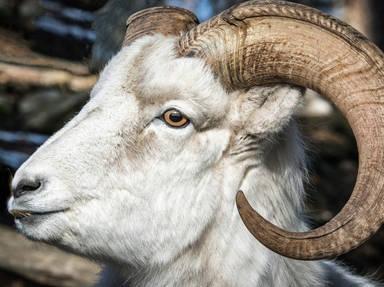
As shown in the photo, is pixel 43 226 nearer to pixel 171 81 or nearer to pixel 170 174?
pixel 170 174

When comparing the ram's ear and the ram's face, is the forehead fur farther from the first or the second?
the ram's ear

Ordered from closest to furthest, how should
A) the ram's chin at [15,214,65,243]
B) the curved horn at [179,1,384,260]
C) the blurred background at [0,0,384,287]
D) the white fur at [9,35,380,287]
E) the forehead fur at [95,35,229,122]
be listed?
the curved horn at [179,1,384,260] < the ram's chin at [15,214,65,243] < the white fur at [9,35,380,287] < the forehead fur at [95,35,229,122] < the blurred background at [0,0,384,287]

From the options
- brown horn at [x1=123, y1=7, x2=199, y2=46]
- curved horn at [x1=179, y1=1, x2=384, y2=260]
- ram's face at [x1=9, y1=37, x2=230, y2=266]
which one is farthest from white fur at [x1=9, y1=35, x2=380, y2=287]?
brown horn at [x1=123, y1=7, x2=199, y2=46]

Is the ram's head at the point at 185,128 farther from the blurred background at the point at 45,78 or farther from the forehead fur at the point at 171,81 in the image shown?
the blurred background at the point at 45,78

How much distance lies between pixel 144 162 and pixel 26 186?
64 cm

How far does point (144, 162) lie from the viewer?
5.09 m

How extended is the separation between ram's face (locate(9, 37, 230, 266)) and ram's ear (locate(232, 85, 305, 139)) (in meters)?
0.11

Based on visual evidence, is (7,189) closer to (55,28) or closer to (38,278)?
(38,278)

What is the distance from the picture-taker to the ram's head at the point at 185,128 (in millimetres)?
4820

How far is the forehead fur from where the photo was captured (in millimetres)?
5121

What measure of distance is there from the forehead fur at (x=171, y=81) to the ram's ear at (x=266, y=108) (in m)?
0.12

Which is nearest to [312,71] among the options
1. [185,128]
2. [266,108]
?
[266,108]

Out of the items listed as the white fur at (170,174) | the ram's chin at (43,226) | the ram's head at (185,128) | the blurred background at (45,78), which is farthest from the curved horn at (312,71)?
the blurred background at (45,78)

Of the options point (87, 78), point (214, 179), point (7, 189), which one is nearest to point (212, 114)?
point (214, 179)
